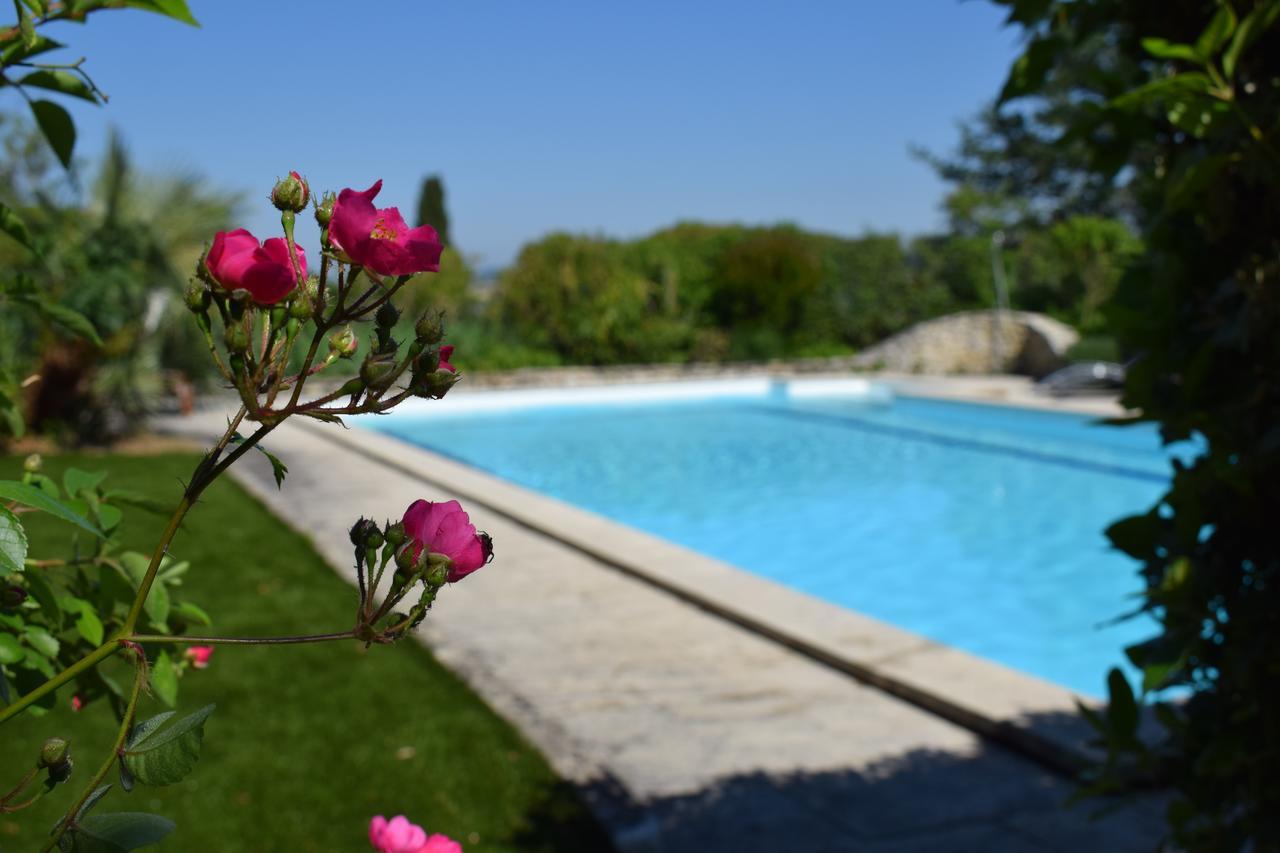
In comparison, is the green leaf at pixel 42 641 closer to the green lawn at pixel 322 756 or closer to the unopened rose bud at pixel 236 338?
the unopened rose bud at pixel 236 338

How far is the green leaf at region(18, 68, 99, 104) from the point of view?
1032mm

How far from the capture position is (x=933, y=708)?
412cm

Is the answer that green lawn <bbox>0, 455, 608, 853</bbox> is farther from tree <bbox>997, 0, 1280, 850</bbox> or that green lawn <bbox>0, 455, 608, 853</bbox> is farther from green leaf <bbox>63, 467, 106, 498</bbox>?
green leaf <bbox>63, 467, 106, 498</bbox>

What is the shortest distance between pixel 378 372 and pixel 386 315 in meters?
0.04

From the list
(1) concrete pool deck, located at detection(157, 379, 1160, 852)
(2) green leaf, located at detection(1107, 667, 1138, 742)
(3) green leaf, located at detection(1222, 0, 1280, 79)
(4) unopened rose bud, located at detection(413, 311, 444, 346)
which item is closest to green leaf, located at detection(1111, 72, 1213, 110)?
(3) green leaf, located at detection(1222, 0, 1280, 79)

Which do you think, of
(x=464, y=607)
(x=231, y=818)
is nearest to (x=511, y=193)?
(x=464, y=607)

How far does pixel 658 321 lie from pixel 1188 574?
1976 centimetres

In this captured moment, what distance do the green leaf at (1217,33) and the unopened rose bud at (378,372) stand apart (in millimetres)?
1172

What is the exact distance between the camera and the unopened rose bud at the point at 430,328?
0.59 m

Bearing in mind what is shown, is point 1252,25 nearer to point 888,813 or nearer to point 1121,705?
point 1121,705

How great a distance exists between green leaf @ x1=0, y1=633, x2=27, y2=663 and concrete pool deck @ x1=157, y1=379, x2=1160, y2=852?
1504 mm

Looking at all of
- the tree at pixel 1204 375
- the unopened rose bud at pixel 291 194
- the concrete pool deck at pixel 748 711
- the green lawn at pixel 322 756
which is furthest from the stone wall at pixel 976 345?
the unopened rose bud at pixel 291 194

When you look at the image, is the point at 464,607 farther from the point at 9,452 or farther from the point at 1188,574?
the point at 9,452

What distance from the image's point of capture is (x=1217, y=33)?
52.7 inches
